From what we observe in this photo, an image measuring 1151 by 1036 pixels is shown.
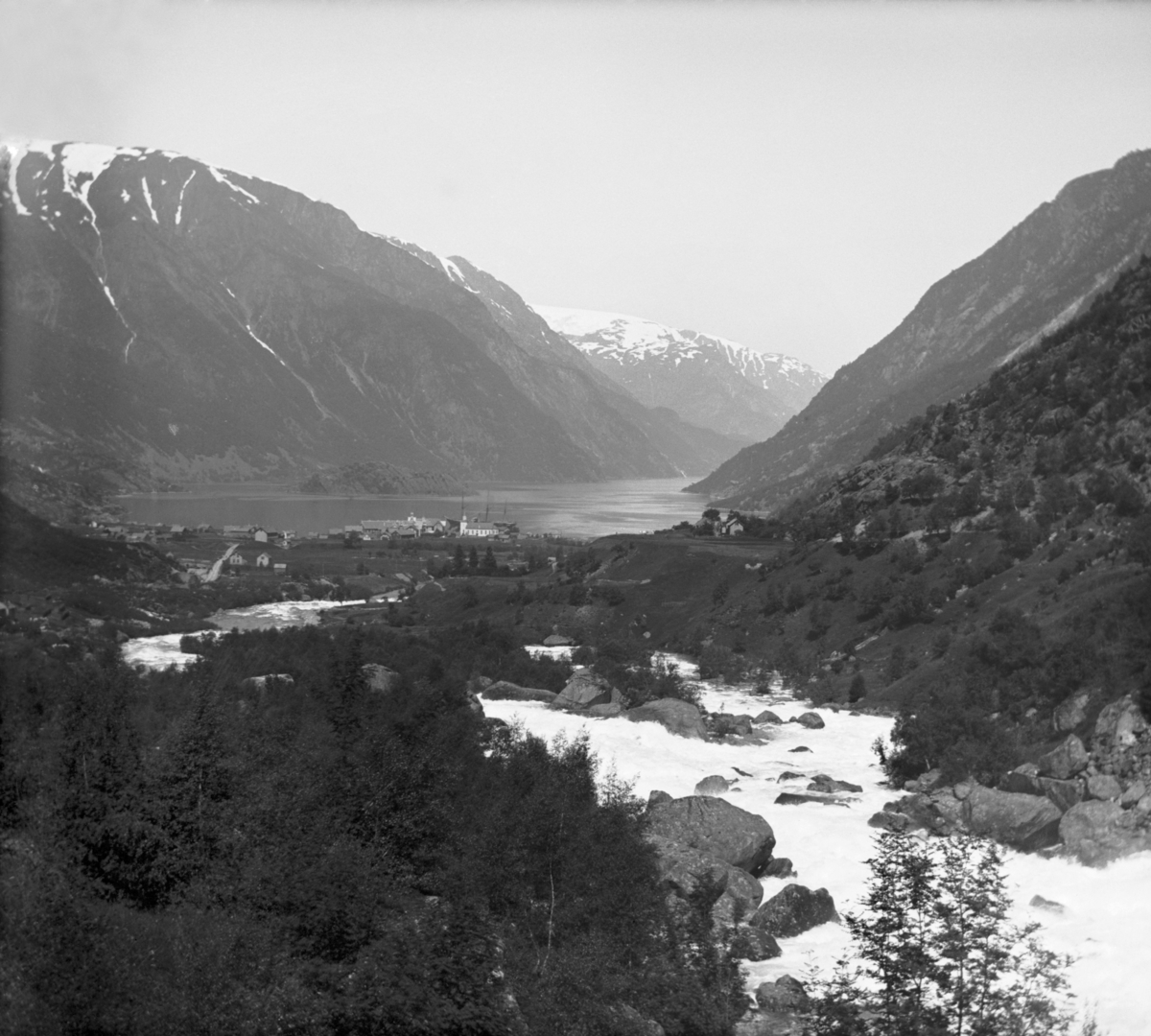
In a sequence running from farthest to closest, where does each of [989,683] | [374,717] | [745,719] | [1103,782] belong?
1. [745,719]
2. [989,683]
3. [374,717]
4. [1103,782]

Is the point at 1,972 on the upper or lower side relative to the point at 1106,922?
upper

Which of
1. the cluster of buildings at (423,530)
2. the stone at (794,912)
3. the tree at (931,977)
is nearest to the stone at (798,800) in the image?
the stone at (794,912)

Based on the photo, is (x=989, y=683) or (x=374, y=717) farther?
(x=989, y=683)

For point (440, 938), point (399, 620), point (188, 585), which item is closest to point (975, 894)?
point (440, 938)

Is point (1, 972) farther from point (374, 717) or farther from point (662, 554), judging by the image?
point (662, 554)

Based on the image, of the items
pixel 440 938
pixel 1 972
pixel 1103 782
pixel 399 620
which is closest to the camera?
pixel 1 972

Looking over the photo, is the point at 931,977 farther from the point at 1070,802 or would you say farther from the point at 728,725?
the point at 728,725
